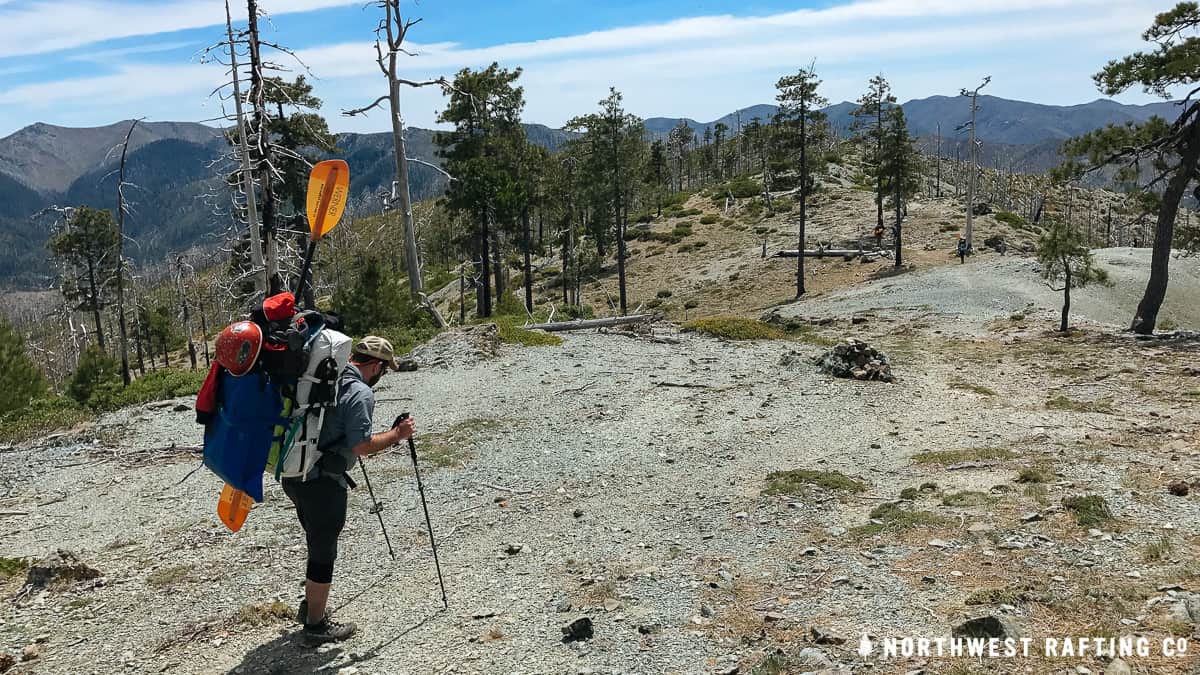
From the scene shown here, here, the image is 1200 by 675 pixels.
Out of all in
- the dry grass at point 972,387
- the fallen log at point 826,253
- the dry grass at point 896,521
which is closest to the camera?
the dry grass at point 896,521

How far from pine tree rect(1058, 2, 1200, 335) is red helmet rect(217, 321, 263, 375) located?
73.3ft

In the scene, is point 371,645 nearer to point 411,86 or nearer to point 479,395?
point 479,395

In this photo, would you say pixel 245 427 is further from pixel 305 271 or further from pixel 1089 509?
pixel 1089 509

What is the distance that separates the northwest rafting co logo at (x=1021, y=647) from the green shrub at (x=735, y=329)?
1637cm

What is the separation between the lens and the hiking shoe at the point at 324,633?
5539 millimetres

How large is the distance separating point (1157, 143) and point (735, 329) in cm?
1271

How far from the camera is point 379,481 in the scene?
32.8 ft

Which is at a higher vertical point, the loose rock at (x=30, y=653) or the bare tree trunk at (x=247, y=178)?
the bare tree trunk at (x=247, y=178)

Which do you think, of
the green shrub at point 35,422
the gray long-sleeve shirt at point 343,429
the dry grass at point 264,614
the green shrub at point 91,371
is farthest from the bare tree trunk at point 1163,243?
the green shrub at point 91,371

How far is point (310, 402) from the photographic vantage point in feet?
16.7

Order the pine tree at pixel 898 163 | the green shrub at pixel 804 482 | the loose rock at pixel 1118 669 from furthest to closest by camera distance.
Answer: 1. the pine tree at pixel 898 163
2. the green shrub at pixel 804 482
3. the loose rock at pixel 1118 669

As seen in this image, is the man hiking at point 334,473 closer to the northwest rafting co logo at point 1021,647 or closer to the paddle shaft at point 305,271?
the paddle shaft at point 305,271

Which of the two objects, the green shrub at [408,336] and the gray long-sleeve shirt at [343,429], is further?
the green shrub at [408,336]

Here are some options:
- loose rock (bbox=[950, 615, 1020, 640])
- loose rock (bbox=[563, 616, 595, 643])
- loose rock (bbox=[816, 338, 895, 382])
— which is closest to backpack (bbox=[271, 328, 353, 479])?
loose rock (bbox=[563, 616, 595, 643])
